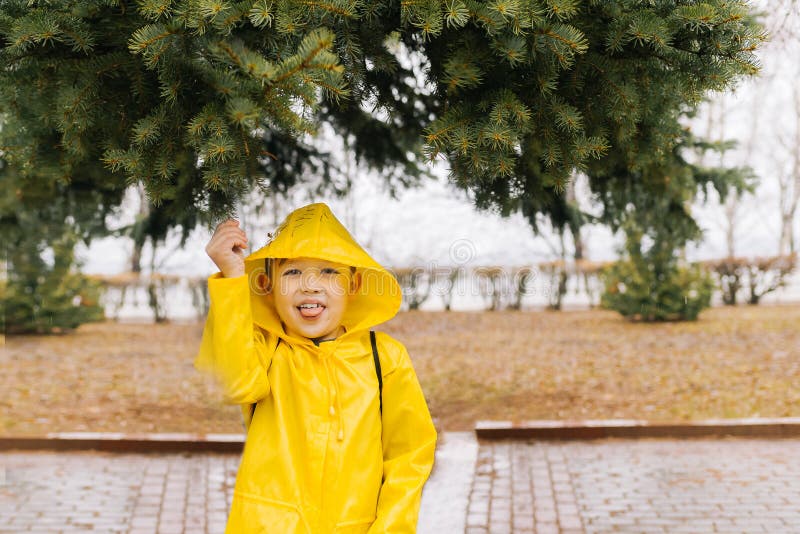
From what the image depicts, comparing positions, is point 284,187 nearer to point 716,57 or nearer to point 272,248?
point 272,248

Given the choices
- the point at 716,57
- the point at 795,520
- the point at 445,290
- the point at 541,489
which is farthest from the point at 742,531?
the point at 445,290

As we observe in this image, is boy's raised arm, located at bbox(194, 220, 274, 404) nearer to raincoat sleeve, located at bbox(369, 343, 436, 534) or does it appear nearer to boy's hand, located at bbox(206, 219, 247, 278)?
boy's hand, located at bbox(206, 219, 247, 278)

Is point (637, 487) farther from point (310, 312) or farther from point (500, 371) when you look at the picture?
point (500, 371)

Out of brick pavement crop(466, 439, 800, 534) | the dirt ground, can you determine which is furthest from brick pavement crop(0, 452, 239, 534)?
brick pavement crop(466, 439, 800, 534)

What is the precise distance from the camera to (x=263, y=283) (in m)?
2.85

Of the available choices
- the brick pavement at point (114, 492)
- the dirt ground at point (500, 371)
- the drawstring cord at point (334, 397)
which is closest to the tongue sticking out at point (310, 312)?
the drawstring cord at point (334, 397)

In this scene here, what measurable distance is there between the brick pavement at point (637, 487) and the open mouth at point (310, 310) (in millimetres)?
3066

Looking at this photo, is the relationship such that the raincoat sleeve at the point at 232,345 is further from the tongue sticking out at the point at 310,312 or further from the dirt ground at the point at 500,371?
the dirt ground at the point at 500,371

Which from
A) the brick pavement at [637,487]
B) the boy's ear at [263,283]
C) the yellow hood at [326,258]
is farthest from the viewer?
the brick pavement at [637,487]

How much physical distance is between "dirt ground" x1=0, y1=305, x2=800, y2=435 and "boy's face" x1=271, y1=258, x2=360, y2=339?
5.78 metres

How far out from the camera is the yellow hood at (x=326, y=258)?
2.62 metres

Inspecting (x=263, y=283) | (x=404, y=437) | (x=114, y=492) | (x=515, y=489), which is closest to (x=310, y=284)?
(x=263, y=283)

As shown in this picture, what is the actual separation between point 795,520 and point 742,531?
1.44 ft

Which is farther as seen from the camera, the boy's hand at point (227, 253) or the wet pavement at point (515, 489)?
the wet pavement at point (515, 489)
